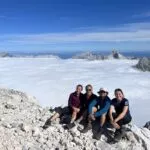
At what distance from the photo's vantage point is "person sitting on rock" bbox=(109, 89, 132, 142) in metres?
16.4

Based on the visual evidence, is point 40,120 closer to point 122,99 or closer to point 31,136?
point 31,136

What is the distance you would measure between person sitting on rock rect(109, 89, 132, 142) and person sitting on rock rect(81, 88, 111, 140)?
251mm

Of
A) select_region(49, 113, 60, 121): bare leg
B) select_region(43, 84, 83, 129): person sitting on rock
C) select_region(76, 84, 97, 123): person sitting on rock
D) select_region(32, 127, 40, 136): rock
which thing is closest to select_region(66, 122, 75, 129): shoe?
select_region(43, 84, 83, 129): person sitting on rock

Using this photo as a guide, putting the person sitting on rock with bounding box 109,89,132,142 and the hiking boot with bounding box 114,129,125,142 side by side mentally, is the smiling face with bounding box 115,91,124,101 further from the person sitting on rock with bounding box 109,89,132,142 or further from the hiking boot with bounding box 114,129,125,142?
the hiking boot with bounding box 114,129,125,142

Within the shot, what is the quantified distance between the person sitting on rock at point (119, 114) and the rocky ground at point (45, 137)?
1.34 feet

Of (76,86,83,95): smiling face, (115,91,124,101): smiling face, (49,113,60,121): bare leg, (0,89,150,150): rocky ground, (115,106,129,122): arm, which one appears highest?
(76,86,83,95): smiling face

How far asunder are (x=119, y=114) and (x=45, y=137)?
3026mm

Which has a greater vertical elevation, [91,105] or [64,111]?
[91,105]

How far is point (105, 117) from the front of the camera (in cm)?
1688

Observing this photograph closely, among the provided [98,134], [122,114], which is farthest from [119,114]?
[98,134]

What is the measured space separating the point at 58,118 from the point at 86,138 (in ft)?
5.52

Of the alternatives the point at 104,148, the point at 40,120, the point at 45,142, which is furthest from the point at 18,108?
the point at 104,148

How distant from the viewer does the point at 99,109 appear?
16703mm

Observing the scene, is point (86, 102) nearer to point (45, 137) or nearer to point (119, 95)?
point (119, 95)
